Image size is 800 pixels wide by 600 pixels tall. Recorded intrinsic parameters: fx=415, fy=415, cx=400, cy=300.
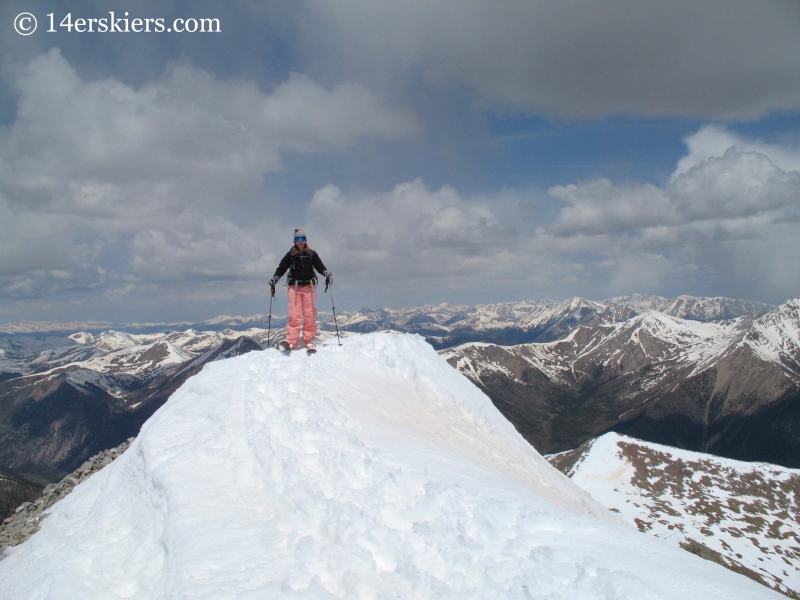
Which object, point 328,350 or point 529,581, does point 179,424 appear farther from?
point 529,581

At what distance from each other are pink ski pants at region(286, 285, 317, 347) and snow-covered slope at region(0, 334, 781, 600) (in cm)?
515

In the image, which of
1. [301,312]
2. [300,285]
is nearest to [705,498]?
[301,312]

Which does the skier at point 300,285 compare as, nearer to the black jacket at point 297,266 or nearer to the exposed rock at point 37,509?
the black jacket at point 297,266

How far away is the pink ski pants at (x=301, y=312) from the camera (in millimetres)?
19953

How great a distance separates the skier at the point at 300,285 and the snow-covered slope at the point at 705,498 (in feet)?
364

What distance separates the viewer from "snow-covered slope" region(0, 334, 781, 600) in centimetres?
689

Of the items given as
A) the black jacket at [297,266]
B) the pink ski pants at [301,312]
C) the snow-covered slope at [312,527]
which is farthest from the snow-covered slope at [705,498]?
the snow-covered slope at [312,527]

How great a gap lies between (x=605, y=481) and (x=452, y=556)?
158825 millimetres

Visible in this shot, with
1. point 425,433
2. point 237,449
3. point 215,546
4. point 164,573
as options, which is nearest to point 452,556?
point 215,546

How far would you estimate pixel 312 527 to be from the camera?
326 inches

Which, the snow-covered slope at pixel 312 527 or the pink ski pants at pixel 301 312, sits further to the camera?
the pink ski pants at pixel 301 312

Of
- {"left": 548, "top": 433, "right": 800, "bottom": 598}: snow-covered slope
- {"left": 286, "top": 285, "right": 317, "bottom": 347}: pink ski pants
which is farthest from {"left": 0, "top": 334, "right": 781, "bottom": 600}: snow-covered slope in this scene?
{"left": 548, "top": 433, "right": 800, "bottom": 598}: snow-covered slope

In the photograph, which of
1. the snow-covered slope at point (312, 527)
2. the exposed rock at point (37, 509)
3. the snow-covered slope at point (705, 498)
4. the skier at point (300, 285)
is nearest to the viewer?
the snow-covered slope at point (312, 527)

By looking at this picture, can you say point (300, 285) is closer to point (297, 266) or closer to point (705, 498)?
point (297, 266)
